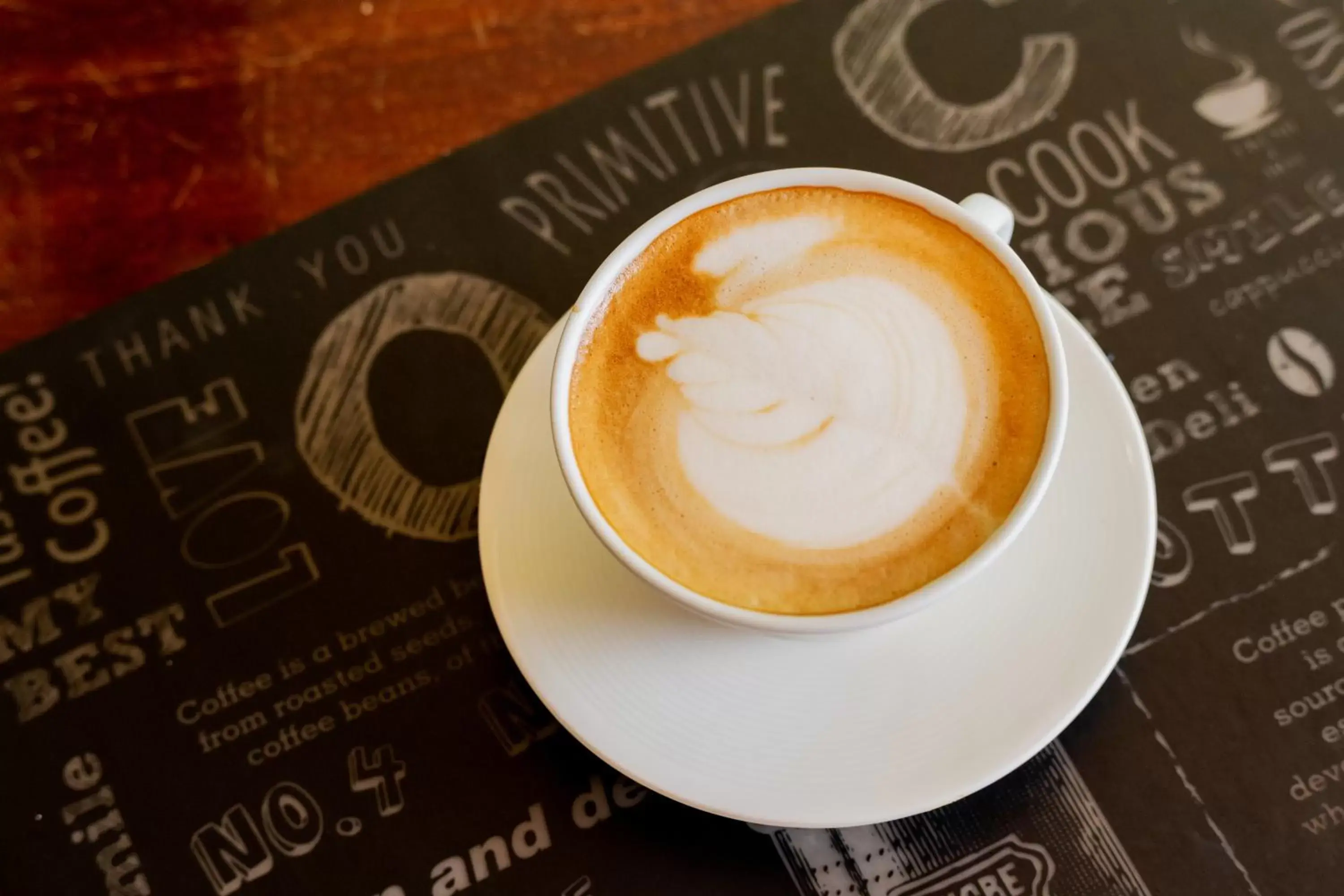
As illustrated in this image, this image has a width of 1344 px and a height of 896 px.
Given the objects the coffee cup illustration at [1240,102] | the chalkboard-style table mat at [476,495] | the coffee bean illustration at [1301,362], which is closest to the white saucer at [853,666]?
the chalkboard-style table mat at [476,495]

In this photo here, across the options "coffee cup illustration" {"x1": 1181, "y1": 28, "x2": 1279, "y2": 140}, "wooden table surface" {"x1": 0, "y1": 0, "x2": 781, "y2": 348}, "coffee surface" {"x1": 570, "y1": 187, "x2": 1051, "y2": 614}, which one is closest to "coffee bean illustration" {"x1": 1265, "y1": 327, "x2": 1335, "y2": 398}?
"coffee cup illustration" {"x1": 1181, "y1": 28, "x2": 1279, "y2": 140}

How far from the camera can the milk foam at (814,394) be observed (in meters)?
0.54

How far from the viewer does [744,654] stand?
0.59 m

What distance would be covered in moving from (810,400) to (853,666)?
161mm

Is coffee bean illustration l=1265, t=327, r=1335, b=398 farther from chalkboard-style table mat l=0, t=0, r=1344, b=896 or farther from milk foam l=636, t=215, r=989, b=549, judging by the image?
milk foam l=636, t=215, r=989, b=549

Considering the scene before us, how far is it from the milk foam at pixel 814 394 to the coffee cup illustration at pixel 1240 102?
40 centimetres

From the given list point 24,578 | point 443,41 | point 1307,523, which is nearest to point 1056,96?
point 1307,523

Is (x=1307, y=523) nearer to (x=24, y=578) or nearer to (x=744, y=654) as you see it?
(x=744, y=654)

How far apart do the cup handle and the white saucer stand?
12 cm

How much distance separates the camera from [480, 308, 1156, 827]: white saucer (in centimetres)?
56

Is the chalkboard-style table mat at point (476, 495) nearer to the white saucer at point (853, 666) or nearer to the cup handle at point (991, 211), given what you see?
the white saucer at point (853, 666)

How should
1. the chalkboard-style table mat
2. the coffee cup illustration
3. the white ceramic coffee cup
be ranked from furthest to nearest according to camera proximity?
the coffee cup illustration → the chalkboard-style table mat → the white ceramic coffee cup

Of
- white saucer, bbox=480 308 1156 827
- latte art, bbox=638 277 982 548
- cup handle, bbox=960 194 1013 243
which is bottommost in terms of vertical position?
white saucer, bbox=480 308 1156 827

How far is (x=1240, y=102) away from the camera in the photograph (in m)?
0.79
